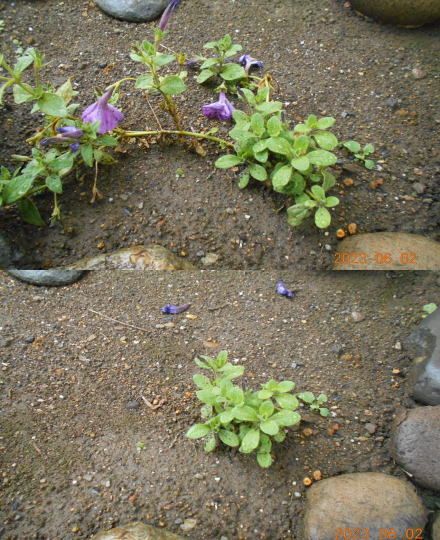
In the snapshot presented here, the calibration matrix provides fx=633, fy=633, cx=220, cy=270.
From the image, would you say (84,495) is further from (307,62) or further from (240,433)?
(307,62)

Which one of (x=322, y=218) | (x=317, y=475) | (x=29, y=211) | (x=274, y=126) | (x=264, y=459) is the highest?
(x=274, y=126)

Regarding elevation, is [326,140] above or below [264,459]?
above

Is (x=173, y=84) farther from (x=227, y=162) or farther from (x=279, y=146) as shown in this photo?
(x=279, y=146)

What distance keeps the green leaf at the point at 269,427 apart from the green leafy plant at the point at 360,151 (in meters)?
1.20

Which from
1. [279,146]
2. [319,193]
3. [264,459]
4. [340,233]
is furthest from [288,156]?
[264,459]

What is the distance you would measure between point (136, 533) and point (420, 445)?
89 cm

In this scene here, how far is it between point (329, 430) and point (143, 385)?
0.64 m

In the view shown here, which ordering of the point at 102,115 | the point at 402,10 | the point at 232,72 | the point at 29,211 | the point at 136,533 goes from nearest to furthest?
the point at 136,533, the point at 102,115, the point at 29,211, the point at 232,72, the point at 402,10

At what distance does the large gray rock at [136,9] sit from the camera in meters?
2.94

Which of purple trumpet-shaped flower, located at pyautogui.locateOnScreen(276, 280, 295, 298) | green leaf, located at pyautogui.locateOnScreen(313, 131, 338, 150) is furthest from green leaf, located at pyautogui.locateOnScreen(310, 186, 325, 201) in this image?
purple trumpet-shaped flower, located at pyautogui.locateOnScreen(276, 280, 295, 298)

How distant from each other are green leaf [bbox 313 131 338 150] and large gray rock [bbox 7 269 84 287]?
102cm

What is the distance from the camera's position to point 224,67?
2666 mm

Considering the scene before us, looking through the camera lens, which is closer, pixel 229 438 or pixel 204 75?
pixel 229 438

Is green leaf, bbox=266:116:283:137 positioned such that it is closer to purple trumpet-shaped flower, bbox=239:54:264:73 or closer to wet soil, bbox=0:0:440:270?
wet soil, bbox=0:0:440:270
